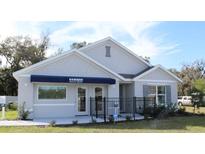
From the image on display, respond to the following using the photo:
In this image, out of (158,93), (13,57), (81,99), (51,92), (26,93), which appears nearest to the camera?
(26,93)

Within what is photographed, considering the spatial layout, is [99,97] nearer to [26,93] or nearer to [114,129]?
[26,93]

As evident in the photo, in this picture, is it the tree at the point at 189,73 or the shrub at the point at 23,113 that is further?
the tree at the point at 189,73

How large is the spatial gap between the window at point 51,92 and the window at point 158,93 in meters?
8.74

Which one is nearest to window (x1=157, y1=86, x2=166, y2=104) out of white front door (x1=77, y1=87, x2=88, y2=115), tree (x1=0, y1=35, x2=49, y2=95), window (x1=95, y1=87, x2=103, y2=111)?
window (x1=95, y1=87, x2=103, y2=111)

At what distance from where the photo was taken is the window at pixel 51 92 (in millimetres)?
23386

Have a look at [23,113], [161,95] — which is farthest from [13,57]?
[23,113]

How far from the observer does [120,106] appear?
28.1 meters

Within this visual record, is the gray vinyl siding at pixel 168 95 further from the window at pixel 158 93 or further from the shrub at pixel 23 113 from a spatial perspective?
the shrub at pixel 23 113

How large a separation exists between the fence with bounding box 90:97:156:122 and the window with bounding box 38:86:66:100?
2607mm

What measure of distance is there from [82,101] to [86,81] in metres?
2.07

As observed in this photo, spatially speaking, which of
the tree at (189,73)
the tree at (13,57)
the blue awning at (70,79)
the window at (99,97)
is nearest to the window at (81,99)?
the window at (99,97)
